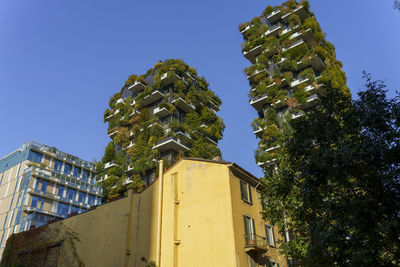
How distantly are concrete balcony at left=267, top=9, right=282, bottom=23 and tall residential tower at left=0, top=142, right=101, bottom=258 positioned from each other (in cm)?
4396

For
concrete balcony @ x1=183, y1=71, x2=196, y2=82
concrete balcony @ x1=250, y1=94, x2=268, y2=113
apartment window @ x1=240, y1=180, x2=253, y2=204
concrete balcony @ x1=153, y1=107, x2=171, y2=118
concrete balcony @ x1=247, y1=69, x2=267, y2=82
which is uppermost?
concrete balcony @ x1=183, y1=71, x2=196, y2=82

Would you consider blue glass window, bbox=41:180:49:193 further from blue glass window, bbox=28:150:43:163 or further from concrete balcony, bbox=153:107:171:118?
concrete balcony, bbox=153:107:171:118

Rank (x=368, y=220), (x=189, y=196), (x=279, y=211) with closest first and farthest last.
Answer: (x=368, y=220) → (x=279, y=211) → (x=189, y=196)

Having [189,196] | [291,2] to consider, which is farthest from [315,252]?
[291,2]

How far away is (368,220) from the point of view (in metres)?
12.9

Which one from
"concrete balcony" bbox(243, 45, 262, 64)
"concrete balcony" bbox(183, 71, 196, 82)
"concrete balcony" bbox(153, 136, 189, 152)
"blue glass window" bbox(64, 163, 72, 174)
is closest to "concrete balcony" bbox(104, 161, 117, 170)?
"concrete balcony" bbox(153, 136, 189, 152)

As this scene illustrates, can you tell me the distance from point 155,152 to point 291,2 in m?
33.5

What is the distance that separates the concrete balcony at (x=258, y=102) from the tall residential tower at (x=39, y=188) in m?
34.1

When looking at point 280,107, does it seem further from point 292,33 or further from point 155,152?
point 155,152

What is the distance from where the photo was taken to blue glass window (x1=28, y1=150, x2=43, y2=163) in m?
69.9

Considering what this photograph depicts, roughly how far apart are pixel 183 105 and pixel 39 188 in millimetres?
34544

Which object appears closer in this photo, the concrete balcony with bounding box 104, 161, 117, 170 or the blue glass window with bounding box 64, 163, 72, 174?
the concrete balcony with bounding box 104, 161, 117, 170

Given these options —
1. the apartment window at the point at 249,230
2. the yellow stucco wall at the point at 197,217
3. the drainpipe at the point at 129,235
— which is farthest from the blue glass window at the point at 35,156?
the apartment window at the point at 249,230

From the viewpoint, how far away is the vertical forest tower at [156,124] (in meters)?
48.8
